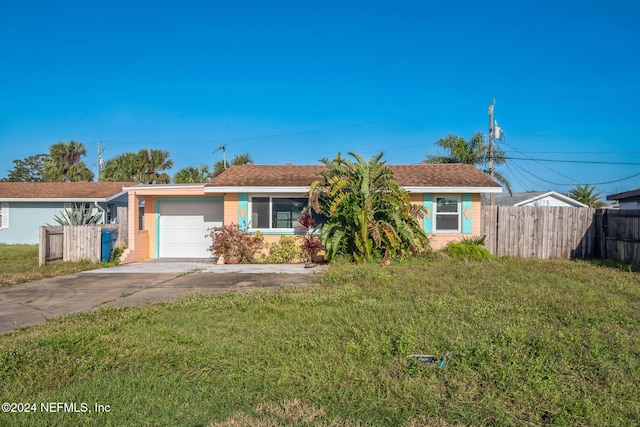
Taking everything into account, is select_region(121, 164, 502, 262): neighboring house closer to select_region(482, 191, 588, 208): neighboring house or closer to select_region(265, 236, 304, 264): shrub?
select_region(265, 236, 304, 264): shrub

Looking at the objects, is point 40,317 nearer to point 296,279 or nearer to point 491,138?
point 296,279

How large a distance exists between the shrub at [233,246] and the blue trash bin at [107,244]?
11.1 feet

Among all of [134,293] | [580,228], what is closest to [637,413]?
[134,293]

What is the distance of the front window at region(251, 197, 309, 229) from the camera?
14867 millimetres

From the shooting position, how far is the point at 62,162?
32156 millimetres

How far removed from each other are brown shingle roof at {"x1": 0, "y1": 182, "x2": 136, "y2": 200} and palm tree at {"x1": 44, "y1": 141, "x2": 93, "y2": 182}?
24.2 ft

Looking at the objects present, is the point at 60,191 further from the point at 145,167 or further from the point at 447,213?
the point at 447,213

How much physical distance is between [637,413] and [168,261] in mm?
13873

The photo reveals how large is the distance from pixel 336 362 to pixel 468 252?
32.6 feet

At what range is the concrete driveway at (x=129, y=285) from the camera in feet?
24.8

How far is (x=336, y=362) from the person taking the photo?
457cm

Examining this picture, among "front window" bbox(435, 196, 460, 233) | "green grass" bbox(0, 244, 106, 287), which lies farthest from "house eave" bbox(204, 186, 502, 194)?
"green grass" bbox(0, 244, 106, 287)

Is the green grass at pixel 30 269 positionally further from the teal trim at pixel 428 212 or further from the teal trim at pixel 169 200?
the teal trim at pixel 428 212

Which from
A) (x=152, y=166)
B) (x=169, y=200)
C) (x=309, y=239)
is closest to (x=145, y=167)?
(x=152, y=166)
